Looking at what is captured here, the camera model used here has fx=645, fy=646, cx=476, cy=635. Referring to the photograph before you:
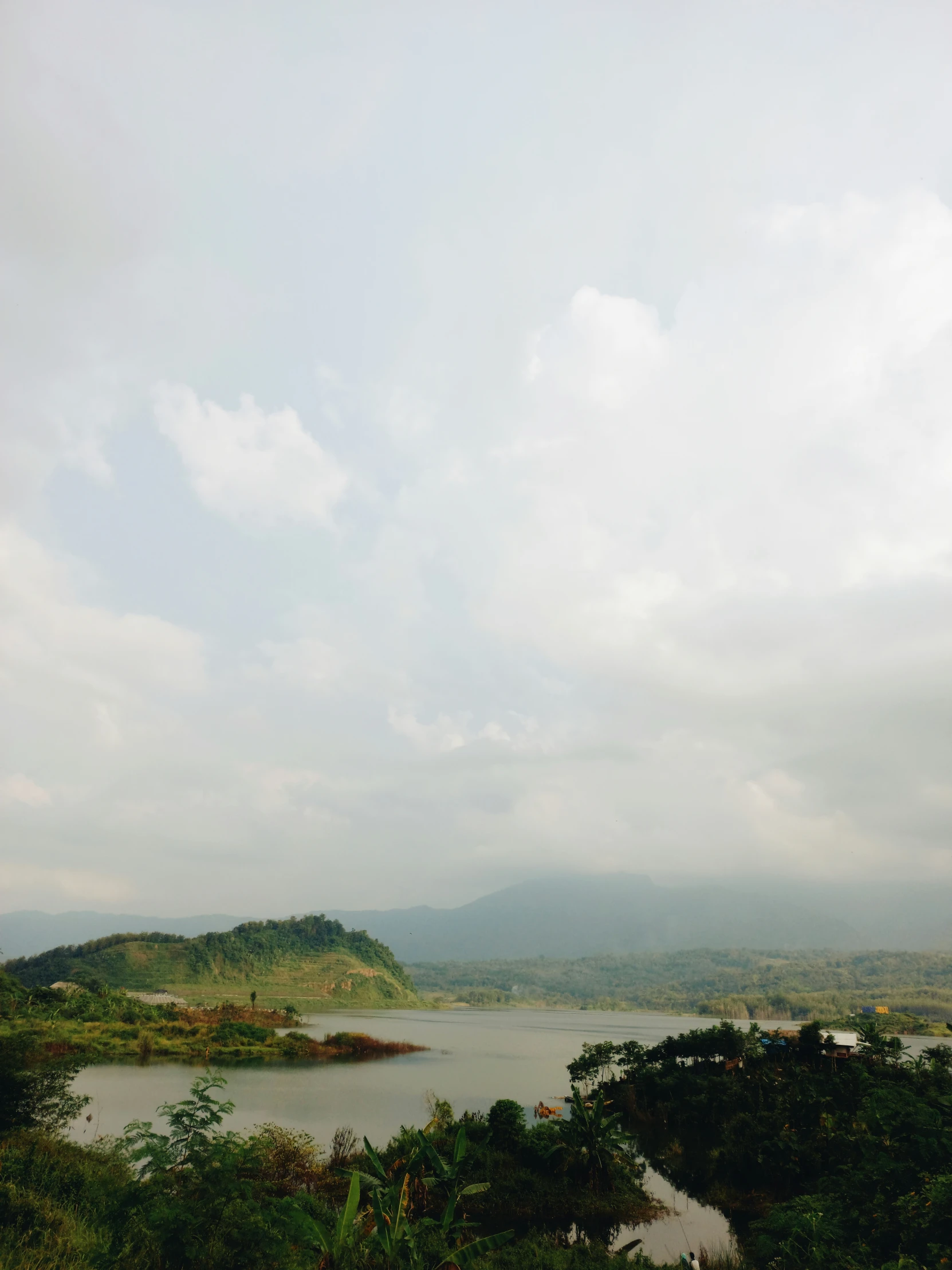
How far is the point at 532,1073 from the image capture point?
47188 mm

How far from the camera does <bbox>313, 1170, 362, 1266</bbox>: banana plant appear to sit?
10305mm

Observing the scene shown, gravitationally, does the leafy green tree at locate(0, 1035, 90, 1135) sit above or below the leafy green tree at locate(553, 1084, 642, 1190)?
above

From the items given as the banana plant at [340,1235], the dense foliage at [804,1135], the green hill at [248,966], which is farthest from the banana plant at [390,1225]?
the green hill at [248,966]

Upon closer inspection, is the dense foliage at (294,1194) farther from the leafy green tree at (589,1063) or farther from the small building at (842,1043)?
the small building at (842,1043)

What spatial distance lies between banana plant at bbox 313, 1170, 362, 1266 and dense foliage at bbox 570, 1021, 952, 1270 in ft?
24.8

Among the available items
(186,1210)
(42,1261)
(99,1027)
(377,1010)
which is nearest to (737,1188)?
(186,1210)

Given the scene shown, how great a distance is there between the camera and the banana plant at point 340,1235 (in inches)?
406

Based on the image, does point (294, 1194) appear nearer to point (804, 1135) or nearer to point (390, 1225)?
point (390, 1225)

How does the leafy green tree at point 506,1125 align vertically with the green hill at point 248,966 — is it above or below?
above

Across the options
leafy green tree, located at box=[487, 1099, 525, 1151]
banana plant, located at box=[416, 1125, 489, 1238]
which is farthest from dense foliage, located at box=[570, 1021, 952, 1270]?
leafy green tree, located at box=[487, 1099, 525, 1151]

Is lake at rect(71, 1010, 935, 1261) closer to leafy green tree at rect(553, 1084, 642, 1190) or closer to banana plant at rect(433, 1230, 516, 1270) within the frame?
leafy green tree at rect(553, 1084, 642, 1190)

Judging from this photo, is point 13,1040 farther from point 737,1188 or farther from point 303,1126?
point 737,1188

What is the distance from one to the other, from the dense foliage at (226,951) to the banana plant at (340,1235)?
9586 centimetres

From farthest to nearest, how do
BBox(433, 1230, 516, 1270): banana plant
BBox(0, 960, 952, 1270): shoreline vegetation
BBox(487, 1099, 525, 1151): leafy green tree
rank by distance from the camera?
BBox(487, 1099, 525, 1151): leafy green tree
BBox(433, 1230, 516, 1270): banana plant
BBox(0, 960, 952, 1270): shoreline vegetation
